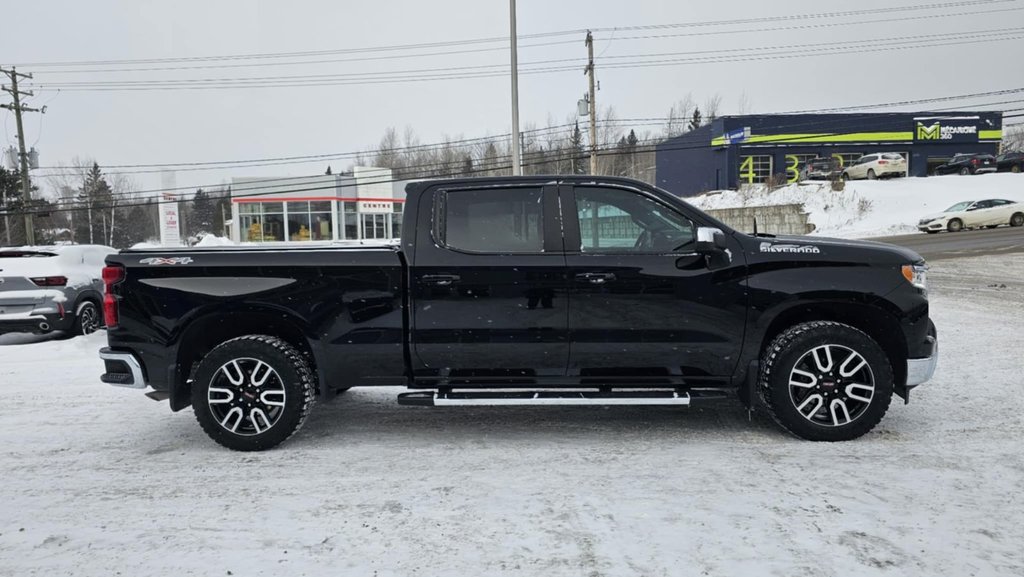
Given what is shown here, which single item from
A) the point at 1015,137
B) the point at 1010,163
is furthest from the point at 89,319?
the point at 1015,137

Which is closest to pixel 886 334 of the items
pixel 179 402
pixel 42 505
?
pixel 179 402

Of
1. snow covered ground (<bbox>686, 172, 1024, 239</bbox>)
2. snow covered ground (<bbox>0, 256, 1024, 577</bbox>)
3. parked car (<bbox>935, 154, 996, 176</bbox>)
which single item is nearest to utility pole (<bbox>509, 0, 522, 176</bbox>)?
snow covered ground (<bbox>0, 256, 1024, 577</bbox>)

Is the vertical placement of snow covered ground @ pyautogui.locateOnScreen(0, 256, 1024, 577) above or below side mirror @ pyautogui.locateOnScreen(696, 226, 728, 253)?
below

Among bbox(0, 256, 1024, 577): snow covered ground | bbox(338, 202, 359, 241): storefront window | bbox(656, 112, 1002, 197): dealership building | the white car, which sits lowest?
bbox(0, 256, 1024, 577): snow covered ground

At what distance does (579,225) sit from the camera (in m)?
4.52

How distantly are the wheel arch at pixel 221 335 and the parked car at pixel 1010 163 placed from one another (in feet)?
166

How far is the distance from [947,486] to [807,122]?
2060 inches

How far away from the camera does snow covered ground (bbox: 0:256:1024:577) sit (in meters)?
2.98

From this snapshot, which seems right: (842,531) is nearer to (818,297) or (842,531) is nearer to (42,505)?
(818,297)

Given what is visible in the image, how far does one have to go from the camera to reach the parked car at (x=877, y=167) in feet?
137

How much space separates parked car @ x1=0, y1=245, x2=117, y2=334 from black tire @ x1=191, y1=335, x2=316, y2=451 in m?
7.05

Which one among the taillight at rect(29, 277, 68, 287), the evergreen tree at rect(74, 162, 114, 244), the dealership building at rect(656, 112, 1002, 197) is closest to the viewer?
the taillight at rect(29, 277, 68, 287)

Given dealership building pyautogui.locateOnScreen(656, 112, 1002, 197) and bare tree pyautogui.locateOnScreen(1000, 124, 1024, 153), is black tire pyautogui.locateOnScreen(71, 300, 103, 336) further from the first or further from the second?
bare tree pyautogui.locateOnScreen(1000, 124, 1024, 153)

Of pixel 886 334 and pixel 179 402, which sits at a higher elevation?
pixel 886 334
